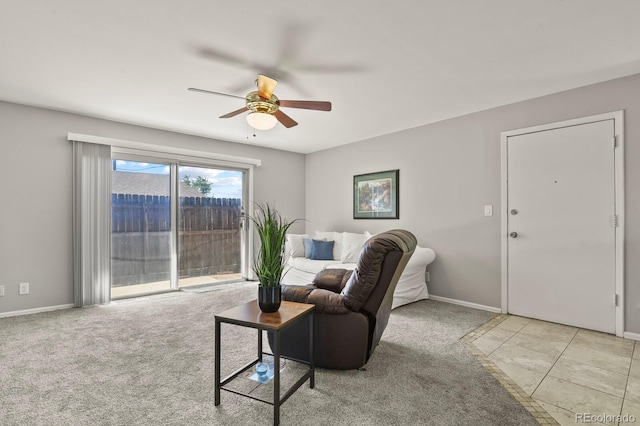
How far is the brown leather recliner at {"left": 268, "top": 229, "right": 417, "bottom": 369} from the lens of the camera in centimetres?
213

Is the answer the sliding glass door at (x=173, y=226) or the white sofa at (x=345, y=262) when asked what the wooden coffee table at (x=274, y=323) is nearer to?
the white sofa at (x=345, y=262)

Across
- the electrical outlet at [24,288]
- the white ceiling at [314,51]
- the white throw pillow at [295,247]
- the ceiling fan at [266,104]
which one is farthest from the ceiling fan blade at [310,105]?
the electrical outlet at [24,288]

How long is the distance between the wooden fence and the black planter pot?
3353 mm

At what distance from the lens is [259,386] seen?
6.73 ft

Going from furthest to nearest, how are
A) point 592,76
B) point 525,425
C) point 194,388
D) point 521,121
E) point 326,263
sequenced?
1. point 326,263
2. point 521,121
3. point 592,76
4. point 194,388
5. point 525,425

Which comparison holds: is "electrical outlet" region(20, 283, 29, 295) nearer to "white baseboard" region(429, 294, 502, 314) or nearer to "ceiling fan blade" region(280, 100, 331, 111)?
"ceiling fan blade" region(280, 100, 331, 111)

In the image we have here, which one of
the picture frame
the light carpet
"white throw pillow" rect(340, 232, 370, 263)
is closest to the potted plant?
the light carpet

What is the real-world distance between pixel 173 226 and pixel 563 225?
4.85 m

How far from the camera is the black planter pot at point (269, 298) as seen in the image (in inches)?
73.0

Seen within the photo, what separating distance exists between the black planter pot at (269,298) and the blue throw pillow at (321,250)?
114 inches

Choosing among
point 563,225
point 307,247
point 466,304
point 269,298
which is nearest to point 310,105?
point 269,298

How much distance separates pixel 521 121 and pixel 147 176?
15.8 feet

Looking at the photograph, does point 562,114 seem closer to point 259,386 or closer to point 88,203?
point 259,386

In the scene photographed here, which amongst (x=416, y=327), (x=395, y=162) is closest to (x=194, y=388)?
(x=416, y=327)
